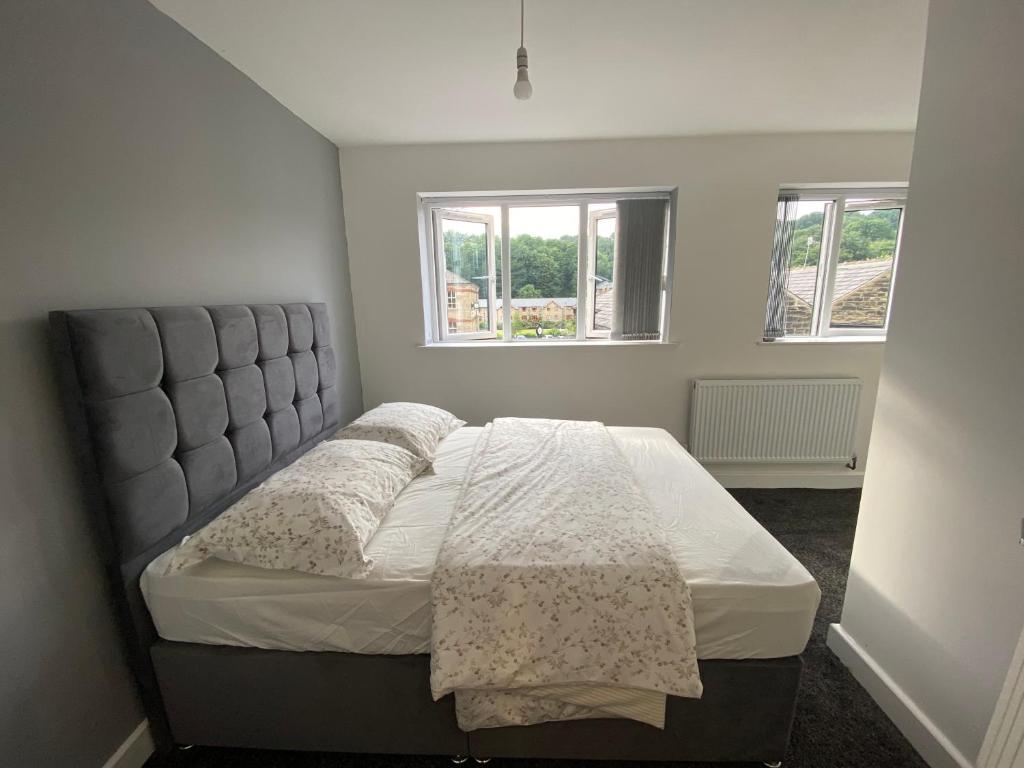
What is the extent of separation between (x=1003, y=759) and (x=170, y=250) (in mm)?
2746

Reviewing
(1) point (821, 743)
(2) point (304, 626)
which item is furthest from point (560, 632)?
(1) point (821, 743)

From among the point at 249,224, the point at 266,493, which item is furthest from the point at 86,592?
the point at 249,224

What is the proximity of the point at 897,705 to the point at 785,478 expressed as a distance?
1800mm

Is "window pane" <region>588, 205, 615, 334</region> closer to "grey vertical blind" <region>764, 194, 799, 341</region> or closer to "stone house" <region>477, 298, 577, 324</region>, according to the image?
"stone house" <region>477, 298, 577, 324</region>

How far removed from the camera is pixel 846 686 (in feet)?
4.82

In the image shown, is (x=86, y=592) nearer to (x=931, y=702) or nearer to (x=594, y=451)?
(x=594, y=451)

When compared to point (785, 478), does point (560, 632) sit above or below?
above

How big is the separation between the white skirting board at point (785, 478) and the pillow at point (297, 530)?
262 centimetres

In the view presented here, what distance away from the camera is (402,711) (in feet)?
3.83

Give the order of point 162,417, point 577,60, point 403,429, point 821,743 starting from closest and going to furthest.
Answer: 1. point 162,417
2. point 821,743
3. point 577,60
4. point 403,429

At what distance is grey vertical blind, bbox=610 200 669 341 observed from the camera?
2.73 metres

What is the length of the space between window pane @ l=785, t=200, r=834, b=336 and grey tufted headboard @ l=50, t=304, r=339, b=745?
10.9 ft

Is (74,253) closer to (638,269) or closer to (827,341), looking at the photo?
(638,269)

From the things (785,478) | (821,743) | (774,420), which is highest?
(774,420)
